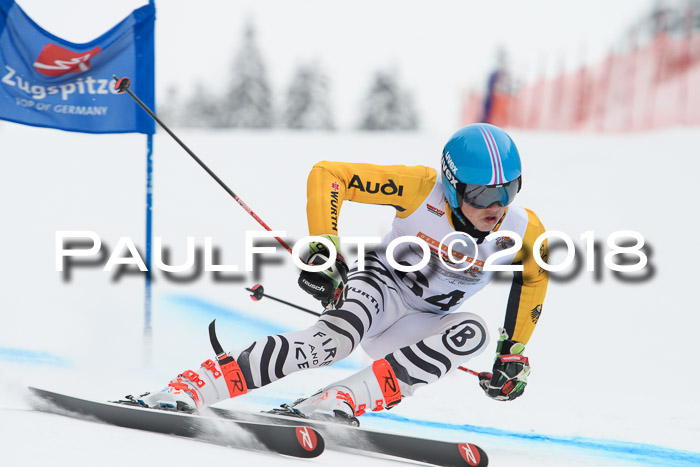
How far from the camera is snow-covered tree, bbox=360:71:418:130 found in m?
35.3

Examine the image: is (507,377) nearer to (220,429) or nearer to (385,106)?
(220,429)

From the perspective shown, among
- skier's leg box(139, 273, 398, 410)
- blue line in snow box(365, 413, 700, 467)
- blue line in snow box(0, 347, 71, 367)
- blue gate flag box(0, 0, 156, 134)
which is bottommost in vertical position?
blue line in snow box(0, 347, 71, 367)

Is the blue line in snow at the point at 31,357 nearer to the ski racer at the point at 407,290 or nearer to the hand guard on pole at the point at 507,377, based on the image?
the ski racer at the point at 407,290

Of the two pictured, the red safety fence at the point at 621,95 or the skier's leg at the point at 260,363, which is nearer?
the skier's leg at the point at 260,363

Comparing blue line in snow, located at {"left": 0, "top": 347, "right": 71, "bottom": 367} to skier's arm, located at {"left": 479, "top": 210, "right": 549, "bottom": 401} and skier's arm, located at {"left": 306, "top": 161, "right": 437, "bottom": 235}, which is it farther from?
skier's arm, located at {"left": 479, "top": 210, "right": 549, "bottom": 401}

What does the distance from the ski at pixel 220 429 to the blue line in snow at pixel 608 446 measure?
159 cm

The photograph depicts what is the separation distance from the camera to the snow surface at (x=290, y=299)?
12.8 ft

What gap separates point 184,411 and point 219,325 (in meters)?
3.97

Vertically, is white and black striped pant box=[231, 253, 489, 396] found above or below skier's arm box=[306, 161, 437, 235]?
below

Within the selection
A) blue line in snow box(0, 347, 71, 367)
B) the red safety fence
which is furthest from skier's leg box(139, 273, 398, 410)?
the red safety fence

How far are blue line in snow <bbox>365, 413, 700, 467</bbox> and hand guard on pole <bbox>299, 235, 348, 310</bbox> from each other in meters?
1.43

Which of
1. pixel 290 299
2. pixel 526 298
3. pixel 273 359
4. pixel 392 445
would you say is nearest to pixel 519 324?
pixel 526 298

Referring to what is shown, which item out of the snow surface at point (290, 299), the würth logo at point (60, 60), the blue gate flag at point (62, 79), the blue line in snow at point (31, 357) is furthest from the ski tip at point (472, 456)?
the würth logo at point (60, 60)

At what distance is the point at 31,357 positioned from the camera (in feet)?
17.4
